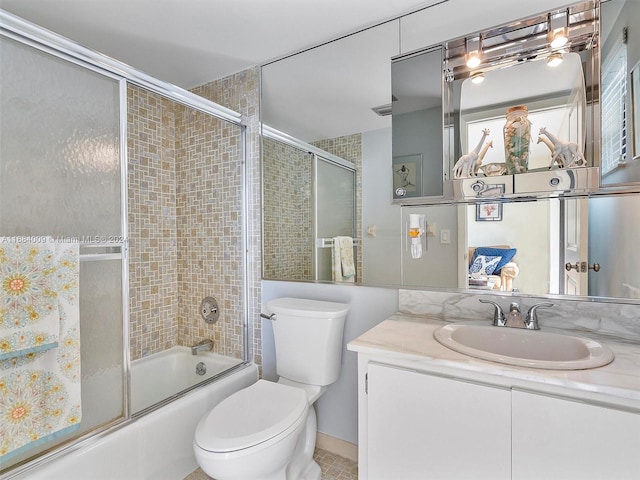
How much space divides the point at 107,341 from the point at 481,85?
6.60 feet

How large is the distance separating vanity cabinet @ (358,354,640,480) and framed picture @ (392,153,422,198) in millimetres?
824

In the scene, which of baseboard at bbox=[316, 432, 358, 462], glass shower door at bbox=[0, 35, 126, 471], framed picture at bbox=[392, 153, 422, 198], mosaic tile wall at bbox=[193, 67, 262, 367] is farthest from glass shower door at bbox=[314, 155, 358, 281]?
glass shower door at bbox=[0, 35, 126, 471]

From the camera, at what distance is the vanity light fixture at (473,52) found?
1.48m

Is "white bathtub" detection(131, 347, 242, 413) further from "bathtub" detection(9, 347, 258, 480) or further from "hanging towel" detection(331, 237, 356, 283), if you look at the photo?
"hanging towel" detection(331, 237, 356, 283)

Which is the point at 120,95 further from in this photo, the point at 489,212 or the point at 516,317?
the point at 516,317

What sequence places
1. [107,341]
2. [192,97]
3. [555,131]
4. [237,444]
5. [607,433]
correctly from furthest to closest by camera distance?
1. [192,97]
2. [107,341]
3. [555,131]
4. [237,444]
5. [607,433]

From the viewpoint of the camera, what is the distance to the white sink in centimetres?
111

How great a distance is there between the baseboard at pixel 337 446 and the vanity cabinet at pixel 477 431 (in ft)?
2.03

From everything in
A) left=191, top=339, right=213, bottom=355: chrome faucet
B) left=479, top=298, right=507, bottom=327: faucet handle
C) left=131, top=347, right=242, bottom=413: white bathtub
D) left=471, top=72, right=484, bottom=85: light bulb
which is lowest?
left=131, top=347, right=242, bottom=413: white bathtub

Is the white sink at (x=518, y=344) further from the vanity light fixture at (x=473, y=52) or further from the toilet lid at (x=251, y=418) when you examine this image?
the vanity light fixture at (x=473, y=52)

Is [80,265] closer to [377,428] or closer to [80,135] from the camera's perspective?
[80,135]

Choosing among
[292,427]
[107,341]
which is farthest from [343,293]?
[107,341]

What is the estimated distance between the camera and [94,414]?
1.41 m

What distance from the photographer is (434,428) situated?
112 centimetres
